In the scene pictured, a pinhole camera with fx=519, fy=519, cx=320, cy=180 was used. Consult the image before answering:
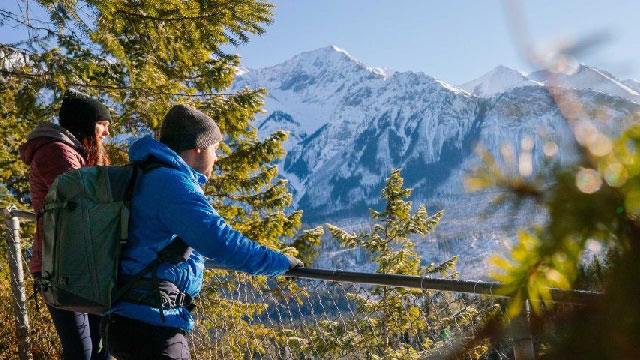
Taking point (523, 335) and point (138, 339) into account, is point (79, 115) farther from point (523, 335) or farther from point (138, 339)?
point (523, 335)

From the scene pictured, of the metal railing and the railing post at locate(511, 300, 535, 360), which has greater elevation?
the railing post at locate(511, 300, 535, 360)

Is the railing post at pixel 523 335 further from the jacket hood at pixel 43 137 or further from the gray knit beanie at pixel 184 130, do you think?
the jacket hood at pixel 43 137

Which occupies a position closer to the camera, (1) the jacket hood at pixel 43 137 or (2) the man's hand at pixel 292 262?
(2) the man's hand at pixel 292 262

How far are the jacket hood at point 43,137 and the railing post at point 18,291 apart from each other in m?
2.24

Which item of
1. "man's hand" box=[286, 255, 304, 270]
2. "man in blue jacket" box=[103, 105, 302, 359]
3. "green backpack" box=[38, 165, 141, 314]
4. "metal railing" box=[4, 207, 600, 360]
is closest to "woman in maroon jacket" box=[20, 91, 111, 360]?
"green backpack" box=[38, 165, 141, 314]

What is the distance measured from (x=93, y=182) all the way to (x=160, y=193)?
319 mm

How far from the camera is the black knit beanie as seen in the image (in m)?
3.06

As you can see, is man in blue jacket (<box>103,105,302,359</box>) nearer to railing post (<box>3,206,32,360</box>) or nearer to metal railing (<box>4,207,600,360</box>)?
metal railing (<box>4,207,600,360</box>)

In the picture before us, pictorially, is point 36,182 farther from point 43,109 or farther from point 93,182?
point 43,109

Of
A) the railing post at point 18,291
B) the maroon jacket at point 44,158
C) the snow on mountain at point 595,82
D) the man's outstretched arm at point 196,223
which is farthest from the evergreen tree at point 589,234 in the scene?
the railing post at point 18,291

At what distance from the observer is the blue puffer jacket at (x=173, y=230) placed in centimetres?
197

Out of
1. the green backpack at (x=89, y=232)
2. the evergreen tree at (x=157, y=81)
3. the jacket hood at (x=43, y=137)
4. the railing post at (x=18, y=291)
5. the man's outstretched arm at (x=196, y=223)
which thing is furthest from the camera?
the evergreen tree at (x=157, y=81)

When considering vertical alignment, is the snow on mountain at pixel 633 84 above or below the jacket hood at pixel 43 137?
below

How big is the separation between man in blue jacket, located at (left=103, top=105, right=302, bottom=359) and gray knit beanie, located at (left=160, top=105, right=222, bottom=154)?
84mm
